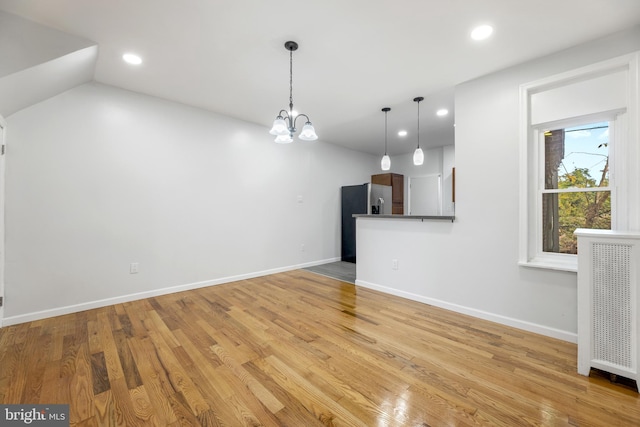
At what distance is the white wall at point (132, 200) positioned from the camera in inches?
104

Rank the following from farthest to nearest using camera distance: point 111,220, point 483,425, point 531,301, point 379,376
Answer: point 111,220 < point 531,301 < point 379,376 < point 483,425

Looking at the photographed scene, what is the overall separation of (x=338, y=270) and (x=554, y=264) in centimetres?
317

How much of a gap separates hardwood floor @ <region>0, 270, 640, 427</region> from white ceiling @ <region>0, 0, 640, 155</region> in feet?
8.53

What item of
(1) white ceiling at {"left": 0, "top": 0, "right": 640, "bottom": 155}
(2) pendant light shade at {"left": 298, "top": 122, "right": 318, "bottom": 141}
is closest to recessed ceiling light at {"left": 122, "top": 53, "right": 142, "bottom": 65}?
(1) white ceiling at {"left": 0, "top": 0, "right": 640, "bottom": 155}

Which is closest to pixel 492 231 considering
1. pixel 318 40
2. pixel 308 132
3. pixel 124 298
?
pixel 308 132

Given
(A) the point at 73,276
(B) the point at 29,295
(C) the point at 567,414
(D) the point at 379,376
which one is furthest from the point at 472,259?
(B) the point at 29,295

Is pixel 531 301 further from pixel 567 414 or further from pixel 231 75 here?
pixel 231 75

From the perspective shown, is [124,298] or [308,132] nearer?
[308,132]

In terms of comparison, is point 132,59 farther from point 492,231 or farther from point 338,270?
point 338,270

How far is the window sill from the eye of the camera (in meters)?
2.27

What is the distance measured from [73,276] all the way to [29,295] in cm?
35

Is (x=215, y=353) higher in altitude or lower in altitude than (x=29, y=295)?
lower

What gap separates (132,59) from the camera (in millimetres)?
2549

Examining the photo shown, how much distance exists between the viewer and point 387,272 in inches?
140
